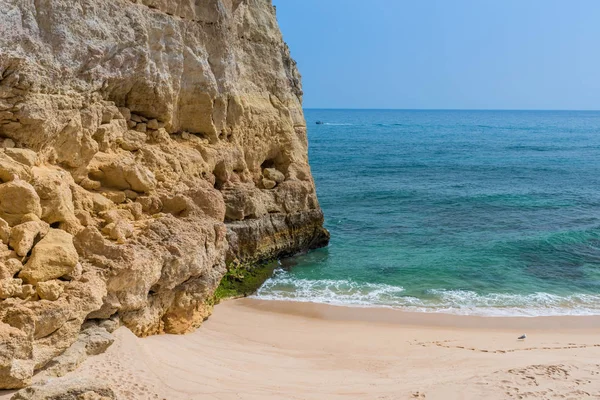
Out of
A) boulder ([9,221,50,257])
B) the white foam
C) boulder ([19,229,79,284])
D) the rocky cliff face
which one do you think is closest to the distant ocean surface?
the white foam

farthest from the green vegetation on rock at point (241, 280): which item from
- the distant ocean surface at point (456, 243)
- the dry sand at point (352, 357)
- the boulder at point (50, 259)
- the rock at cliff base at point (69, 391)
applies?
the rock at cliff base at point (69, 391)

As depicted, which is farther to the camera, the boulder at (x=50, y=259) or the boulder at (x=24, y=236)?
the boulder at (x=24, y=236)

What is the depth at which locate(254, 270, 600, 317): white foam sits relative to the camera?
14.9m

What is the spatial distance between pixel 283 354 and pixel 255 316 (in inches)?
107

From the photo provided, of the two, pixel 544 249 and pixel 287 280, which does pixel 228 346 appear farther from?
pixel 544 249

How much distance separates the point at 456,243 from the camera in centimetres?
2105

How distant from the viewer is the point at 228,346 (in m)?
11.1

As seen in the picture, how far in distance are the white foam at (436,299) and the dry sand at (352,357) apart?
1.81 feet

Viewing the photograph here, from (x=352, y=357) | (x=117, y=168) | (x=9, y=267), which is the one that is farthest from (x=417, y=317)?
(x=9, y=267)

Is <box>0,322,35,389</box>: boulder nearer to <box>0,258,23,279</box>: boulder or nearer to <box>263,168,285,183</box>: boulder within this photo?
<box>0,258,23,279</box>: boulder

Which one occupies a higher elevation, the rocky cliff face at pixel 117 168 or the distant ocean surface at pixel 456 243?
the rocky cliff face at pixel 117 168

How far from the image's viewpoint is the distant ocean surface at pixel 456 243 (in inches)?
627

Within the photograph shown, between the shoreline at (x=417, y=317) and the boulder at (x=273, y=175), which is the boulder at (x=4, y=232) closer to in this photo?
the shoreline at (x=417, y=317)

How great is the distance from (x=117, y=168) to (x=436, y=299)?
9.38m
